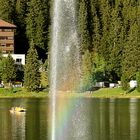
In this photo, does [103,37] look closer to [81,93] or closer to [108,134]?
[81,93]

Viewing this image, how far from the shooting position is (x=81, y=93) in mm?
110312

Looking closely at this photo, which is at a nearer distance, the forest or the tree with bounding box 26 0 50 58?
the forest

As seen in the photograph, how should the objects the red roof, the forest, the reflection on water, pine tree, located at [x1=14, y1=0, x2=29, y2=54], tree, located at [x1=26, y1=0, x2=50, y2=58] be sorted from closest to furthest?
1. the reflection on water
2. the forest
3. the red roof
4. tree, located at [x1=26, y1=0, x2=50, y2=58]
5. pine tree, located at [x1=14, y1=0, x2=29, y2=54]

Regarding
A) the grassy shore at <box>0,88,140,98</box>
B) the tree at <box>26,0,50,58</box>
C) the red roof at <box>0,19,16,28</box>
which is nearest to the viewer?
the grassy shore at <box>0,88,140,98</box>

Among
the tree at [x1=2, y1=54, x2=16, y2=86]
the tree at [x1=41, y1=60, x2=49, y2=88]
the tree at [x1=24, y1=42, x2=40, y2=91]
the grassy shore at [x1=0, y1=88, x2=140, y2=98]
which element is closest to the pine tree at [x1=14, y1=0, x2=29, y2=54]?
the tree at [x1=41, y1=60, x2=49, y2=88]

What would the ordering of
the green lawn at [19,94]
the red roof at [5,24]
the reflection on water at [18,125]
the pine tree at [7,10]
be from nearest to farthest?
the reflection on water at [18,125], the green lawn at [19,94], the red roof at [5,24], the pine tree at [7,10]

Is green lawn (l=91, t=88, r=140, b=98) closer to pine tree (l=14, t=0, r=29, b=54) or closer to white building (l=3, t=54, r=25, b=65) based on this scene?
white building (l=3, t=54, r=25, b=65)

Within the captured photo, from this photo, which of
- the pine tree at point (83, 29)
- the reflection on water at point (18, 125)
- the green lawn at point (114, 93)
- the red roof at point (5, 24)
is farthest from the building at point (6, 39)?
the reflection on water at point (18, 125)

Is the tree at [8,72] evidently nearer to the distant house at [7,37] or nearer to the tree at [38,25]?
the distant house at [7,37]

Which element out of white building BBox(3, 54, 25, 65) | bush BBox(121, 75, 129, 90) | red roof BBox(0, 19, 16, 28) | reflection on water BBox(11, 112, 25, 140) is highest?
red roof BBox(0, 19, 16, 28)

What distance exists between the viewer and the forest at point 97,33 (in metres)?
115

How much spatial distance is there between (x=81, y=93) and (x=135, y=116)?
161 feet

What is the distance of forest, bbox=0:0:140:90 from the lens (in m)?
115

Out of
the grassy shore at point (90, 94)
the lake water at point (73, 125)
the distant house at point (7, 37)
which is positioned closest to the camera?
the lake water at point (73, 125)
